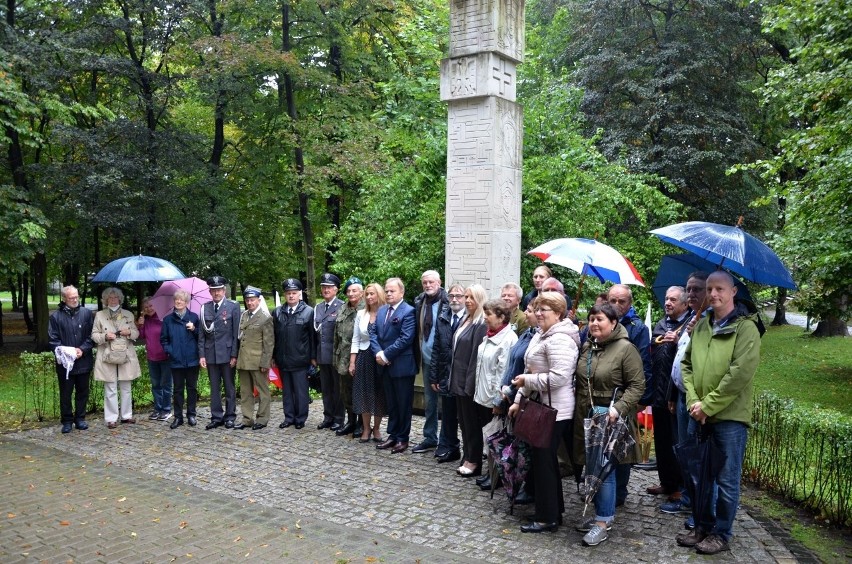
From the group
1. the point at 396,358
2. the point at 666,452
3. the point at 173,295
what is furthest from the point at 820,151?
the point at 173,295

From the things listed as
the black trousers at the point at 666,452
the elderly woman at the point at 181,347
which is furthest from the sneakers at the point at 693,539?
the elderly woman at the point at 181,347

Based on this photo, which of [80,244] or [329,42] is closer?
[80,244]

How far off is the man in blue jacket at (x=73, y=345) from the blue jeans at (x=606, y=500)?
6733mm

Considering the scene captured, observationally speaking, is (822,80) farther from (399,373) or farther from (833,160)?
(399,373)

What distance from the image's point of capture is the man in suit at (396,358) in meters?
7.58

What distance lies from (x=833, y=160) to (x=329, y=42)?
14.5m

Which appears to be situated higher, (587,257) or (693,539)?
(587,257)

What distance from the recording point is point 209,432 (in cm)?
862

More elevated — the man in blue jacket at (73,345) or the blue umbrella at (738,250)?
the blue umbrella at (738,250)

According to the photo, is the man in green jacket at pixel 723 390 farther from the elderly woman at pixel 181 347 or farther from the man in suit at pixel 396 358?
the elderly woman at pixel 181 347

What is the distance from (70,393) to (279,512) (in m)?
4.64

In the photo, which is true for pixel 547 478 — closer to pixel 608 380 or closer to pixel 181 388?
pixel 608 380

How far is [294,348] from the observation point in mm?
8609

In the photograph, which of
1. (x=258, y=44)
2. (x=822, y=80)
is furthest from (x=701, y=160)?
(x=258, y=44)
